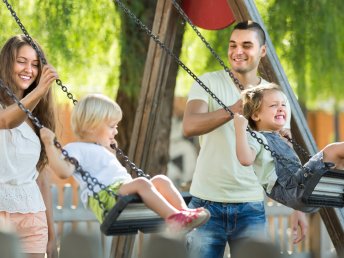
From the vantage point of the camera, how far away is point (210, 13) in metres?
6.43

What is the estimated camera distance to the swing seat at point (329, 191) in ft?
16.0

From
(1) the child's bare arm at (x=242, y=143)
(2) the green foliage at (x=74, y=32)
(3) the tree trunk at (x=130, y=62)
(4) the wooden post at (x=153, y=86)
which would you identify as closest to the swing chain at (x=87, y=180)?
(1) the child's bare arm at (x=242, y=143)

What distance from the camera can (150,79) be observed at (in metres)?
6.54

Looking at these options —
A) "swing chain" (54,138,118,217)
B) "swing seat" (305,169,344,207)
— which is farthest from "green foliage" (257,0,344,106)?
"swing chain" (54,138,118,217)

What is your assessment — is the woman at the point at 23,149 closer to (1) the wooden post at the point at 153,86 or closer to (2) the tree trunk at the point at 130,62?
(1) the wooden post at the point at 153,86

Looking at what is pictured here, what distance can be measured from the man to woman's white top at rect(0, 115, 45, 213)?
79 centimetres

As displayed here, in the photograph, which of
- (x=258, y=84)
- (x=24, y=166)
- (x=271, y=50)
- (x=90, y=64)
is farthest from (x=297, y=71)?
(x=24, y=166)

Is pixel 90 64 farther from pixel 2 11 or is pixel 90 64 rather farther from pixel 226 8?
pixel 226 8

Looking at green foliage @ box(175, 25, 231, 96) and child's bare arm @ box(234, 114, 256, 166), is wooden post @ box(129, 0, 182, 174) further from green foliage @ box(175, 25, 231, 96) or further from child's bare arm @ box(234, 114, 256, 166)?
green foliage @ box(175, 25, 231, 96)

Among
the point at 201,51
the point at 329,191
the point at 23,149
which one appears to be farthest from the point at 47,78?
the point at 201,51

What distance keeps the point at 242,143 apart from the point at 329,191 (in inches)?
20.1

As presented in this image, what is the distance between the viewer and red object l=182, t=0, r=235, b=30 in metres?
6.40

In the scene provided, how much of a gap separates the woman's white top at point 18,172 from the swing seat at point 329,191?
1.27 m

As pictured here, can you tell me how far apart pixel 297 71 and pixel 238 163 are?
437cm
